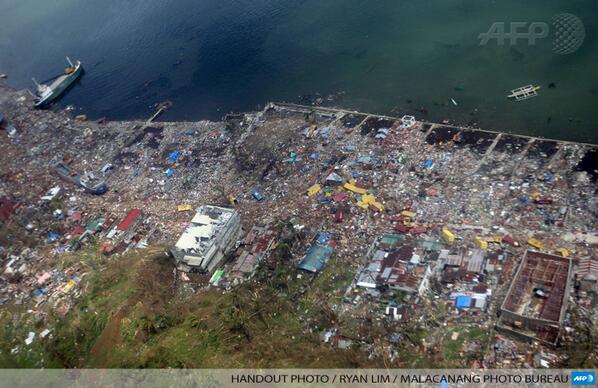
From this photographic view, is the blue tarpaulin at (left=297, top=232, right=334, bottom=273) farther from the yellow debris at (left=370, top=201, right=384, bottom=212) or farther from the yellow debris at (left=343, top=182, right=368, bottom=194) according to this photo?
the yellow debris at (left=343, top=182, right=368, bottom=194)

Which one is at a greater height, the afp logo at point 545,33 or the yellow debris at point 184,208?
the yellow debris at point 184,208

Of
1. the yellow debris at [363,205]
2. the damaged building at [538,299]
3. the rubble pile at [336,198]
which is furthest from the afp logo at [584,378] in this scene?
the yellow debris at [363,205]

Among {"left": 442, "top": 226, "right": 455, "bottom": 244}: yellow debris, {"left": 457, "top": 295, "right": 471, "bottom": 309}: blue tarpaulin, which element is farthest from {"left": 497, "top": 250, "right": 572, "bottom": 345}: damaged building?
{"left": 442, "top": 226, "right": 455, "bottom": 244}: yellow debris

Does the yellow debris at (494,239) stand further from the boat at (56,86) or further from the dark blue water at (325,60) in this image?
the boat at (56,86)

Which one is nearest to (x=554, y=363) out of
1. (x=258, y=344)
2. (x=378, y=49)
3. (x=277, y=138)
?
(x=258, y=344)

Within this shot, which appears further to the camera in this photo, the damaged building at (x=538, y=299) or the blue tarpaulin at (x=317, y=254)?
the blue tarpaulin at (x=317, y=254)

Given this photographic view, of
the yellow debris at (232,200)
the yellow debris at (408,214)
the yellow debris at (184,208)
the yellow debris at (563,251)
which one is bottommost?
the yellow debris at (563,251)
